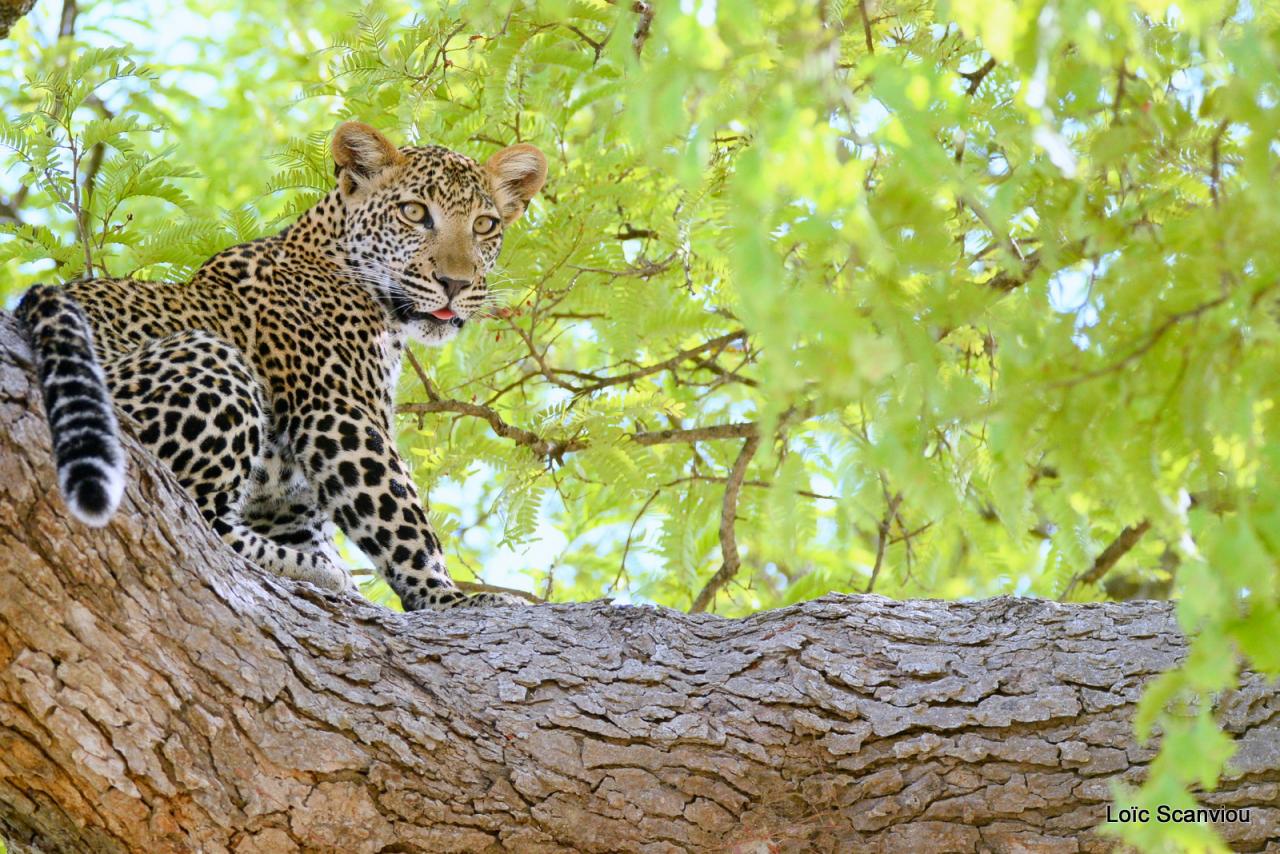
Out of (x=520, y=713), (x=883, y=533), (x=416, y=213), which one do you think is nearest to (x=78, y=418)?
(x=520, y=713)

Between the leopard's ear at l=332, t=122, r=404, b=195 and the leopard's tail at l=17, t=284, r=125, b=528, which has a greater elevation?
the leopard's ear at l=332, t=122, r=404, b=195

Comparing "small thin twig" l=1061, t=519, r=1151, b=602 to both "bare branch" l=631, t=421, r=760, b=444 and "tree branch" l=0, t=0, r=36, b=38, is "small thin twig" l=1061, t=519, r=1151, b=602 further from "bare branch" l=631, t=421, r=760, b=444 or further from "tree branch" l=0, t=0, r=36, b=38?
"tree branch" l=0, t=0, r=36, b=38

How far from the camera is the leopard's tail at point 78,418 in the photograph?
4.05 meters

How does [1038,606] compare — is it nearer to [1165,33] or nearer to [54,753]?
[1165,33]

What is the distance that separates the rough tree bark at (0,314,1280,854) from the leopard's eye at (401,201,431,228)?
318 centimetres

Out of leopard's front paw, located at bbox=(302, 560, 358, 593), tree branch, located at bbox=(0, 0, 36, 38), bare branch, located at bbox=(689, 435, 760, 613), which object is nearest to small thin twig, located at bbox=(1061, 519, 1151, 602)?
bare branch, located at bbox=(689, 435, 760, 613)

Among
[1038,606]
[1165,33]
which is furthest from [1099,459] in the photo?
[1038,606]

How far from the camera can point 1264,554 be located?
2576 millimetres

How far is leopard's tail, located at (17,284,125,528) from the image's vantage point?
159 inches

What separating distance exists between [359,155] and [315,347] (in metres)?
1.35

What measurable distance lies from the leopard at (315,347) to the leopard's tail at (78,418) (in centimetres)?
2

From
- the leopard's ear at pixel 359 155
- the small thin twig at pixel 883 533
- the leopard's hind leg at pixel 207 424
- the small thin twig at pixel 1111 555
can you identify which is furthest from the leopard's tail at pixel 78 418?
the small thin twig at pixel 1111 555

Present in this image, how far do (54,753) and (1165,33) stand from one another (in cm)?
389

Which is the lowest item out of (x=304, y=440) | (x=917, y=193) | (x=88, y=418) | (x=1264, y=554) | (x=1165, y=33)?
(x=1264, y=554)
